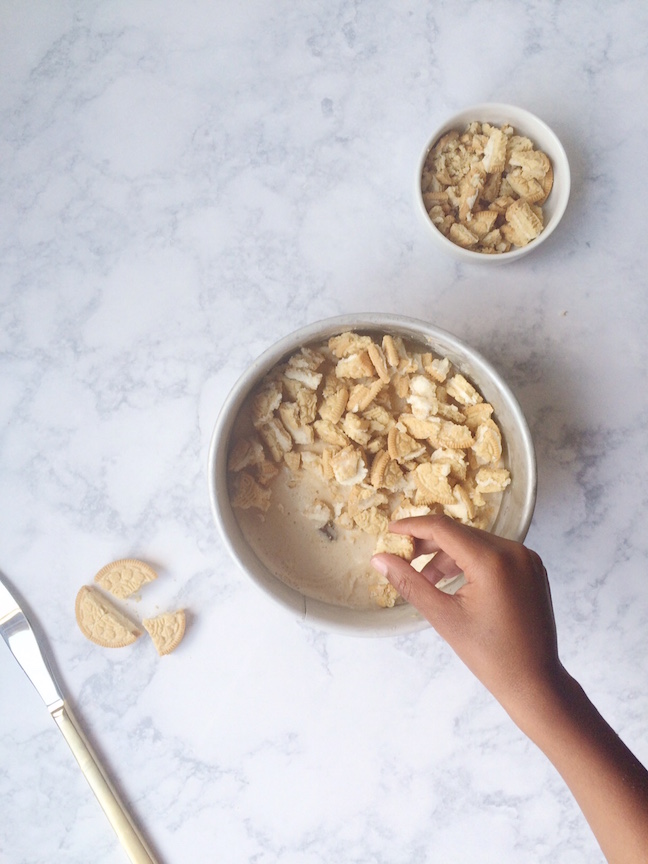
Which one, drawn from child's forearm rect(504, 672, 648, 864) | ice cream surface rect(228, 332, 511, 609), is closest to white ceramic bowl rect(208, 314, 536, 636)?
ice cream surface rect(228, 332, 511, 609)

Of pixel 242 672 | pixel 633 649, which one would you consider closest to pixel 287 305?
pixel 242 672

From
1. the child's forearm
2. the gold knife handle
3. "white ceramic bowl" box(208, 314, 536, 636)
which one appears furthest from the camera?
the gold knife handle

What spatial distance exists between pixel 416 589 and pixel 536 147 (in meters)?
0.54

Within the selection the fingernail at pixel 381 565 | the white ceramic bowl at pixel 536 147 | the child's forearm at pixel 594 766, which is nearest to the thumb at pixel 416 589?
the fingernail at pixel 381 565

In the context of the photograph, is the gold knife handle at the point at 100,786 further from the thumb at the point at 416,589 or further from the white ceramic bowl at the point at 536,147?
the white ceramic bowl at the point at 536,147

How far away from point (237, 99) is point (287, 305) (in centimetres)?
26

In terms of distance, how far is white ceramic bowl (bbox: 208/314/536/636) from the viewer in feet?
2.44

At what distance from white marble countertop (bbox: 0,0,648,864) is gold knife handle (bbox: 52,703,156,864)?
1.0 inches

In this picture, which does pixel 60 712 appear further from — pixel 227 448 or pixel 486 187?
pixel 486 187

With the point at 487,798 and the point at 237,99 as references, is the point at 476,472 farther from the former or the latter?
the point at 237,99

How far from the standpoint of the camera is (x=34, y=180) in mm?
890

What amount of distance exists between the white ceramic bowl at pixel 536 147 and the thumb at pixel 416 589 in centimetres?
36

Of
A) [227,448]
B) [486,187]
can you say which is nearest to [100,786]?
[227,448]

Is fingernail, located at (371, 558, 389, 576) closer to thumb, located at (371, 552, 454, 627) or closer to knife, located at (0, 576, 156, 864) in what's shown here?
thumb, located at (371, 552, 454, 627)
